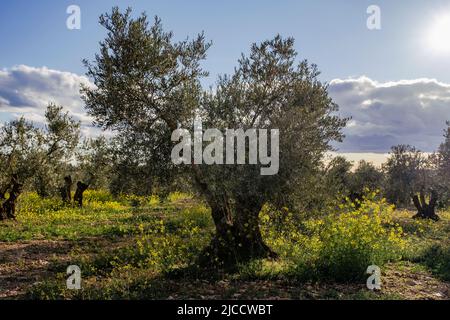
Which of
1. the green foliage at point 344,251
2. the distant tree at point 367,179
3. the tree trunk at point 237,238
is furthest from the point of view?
the distant tree at point 367,179

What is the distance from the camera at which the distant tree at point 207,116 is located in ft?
45.0

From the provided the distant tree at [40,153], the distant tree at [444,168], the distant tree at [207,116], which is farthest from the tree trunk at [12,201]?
the distant tree at [444,168]

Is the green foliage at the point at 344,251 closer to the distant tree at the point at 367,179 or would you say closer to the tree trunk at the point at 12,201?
the tree trunk at the point at 12,201

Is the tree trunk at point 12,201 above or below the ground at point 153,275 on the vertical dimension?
above

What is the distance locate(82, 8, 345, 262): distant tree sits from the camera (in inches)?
540

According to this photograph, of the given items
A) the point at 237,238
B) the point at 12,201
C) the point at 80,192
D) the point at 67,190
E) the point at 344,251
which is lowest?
the point at 344,251

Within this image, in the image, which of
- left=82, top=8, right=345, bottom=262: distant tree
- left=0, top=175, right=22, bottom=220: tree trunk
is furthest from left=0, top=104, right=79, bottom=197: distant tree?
left=82, top=8, right=345, bottom=262: distant tree

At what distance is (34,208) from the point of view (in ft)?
129

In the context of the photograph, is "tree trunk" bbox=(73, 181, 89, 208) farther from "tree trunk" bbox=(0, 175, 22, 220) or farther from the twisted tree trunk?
"tree trunk" bbox=(0, 175, 22, 220)

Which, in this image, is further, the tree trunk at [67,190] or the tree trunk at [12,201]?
the tree trunk at [67,190]

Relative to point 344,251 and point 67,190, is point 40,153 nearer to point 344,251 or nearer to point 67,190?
point 67,190

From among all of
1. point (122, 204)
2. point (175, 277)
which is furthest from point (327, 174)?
point (122, 204)

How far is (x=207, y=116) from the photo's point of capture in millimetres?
14641

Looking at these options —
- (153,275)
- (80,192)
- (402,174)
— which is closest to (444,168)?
(402,174)
